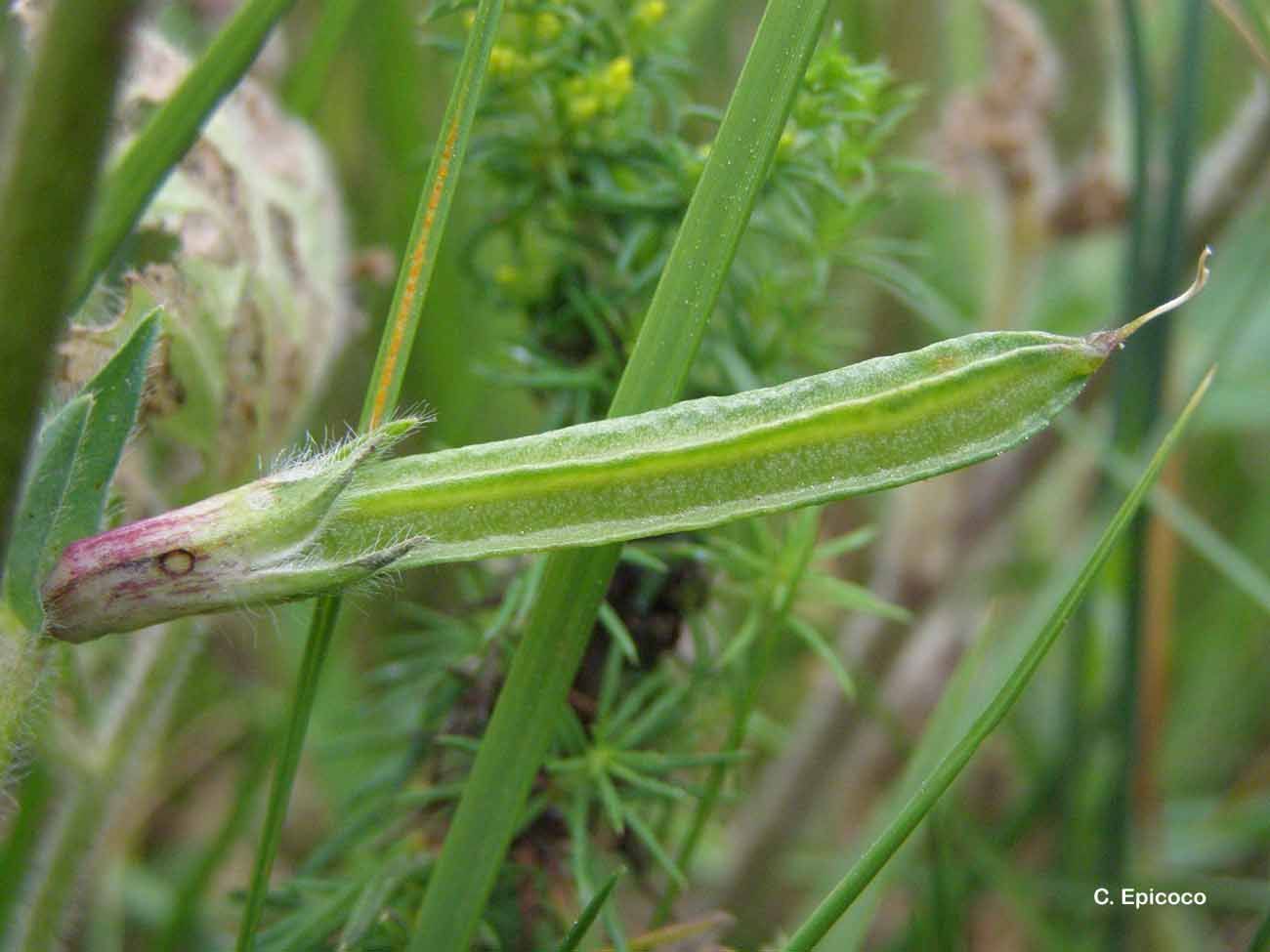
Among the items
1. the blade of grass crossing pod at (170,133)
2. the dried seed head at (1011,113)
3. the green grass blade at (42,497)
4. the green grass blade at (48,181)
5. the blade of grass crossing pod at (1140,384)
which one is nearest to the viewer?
the green grass blade at (48,181)

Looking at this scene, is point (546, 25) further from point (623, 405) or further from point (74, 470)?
point (74, 470)

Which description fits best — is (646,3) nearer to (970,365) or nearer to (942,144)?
(970,365)

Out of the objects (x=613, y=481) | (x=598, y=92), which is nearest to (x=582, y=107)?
(x=598, y=92)

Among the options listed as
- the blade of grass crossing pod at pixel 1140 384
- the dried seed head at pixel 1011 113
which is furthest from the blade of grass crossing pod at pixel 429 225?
the dried seed head at pixel 1011 113

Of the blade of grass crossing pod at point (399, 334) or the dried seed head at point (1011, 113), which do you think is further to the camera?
the dried seed head at point (1011, 113)

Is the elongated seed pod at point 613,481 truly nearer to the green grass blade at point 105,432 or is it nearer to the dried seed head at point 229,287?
the green grass blade at point 105,432

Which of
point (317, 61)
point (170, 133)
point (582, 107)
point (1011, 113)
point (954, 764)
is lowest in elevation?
point (954, 764)

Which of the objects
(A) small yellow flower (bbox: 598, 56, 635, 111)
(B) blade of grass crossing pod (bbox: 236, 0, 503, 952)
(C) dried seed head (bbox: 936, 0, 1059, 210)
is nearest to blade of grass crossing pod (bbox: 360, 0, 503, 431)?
(B) blade of grass crossing pod (bbox: 236, 0, 503, 952)
